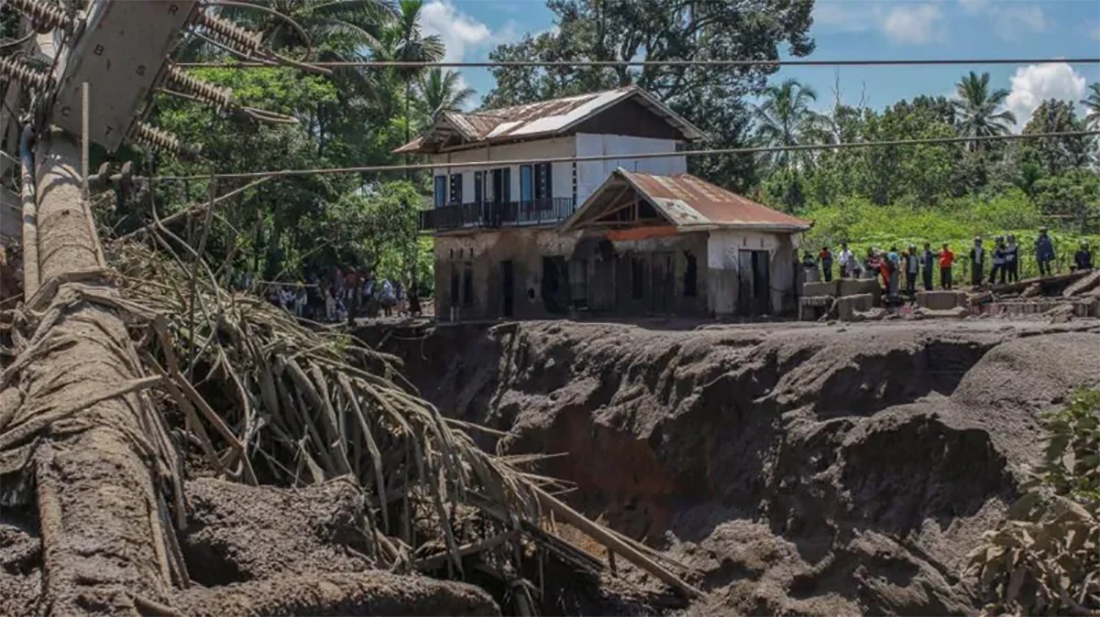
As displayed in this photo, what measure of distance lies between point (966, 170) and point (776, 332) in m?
34.4

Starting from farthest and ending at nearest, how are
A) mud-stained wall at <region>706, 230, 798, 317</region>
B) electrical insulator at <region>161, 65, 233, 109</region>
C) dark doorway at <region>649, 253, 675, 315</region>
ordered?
dark doorway at <region>649, 253, 675, 315</region> < mud-stained wall at <region>706, 230, 798, 317</region> < electrical insulator at <region>161, 65, 233, 109</region>

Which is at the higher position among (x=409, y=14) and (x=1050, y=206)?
(x=409, y=14)

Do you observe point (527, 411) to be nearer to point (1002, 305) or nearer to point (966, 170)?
point (1002, 305)

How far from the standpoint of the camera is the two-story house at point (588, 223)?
105ft

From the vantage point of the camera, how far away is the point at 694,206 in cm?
3200

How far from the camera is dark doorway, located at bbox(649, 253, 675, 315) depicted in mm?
32750

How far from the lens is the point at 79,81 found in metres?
11.5

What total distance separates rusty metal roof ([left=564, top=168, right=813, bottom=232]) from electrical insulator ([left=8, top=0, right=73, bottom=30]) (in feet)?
66.2

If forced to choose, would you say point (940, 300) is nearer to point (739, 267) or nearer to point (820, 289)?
point (820, 289)

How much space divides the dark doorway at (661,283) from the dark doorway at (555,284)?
3.30m

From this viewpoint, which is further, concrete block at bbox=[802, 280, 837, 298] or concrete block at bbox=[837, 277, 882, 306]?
concrete block at bbox=[802, 280, 837, 298]

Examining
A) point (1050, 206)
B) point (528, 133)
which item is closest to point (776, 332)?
point (528, 133)

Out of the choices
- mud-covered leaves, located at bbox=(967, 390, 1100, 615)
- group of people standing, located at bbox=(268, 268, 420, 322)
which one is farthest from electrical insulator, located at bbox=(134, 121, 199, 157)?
group of people standing, located at bbox=(268, 268, 420, 322)

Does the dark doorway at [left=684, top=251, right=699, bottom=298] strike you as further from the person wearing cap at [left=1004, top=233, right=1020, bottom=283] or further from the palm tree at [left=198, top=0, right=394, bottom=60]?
the palm tree at [left=198, top=0, right=394, bottom=60]
